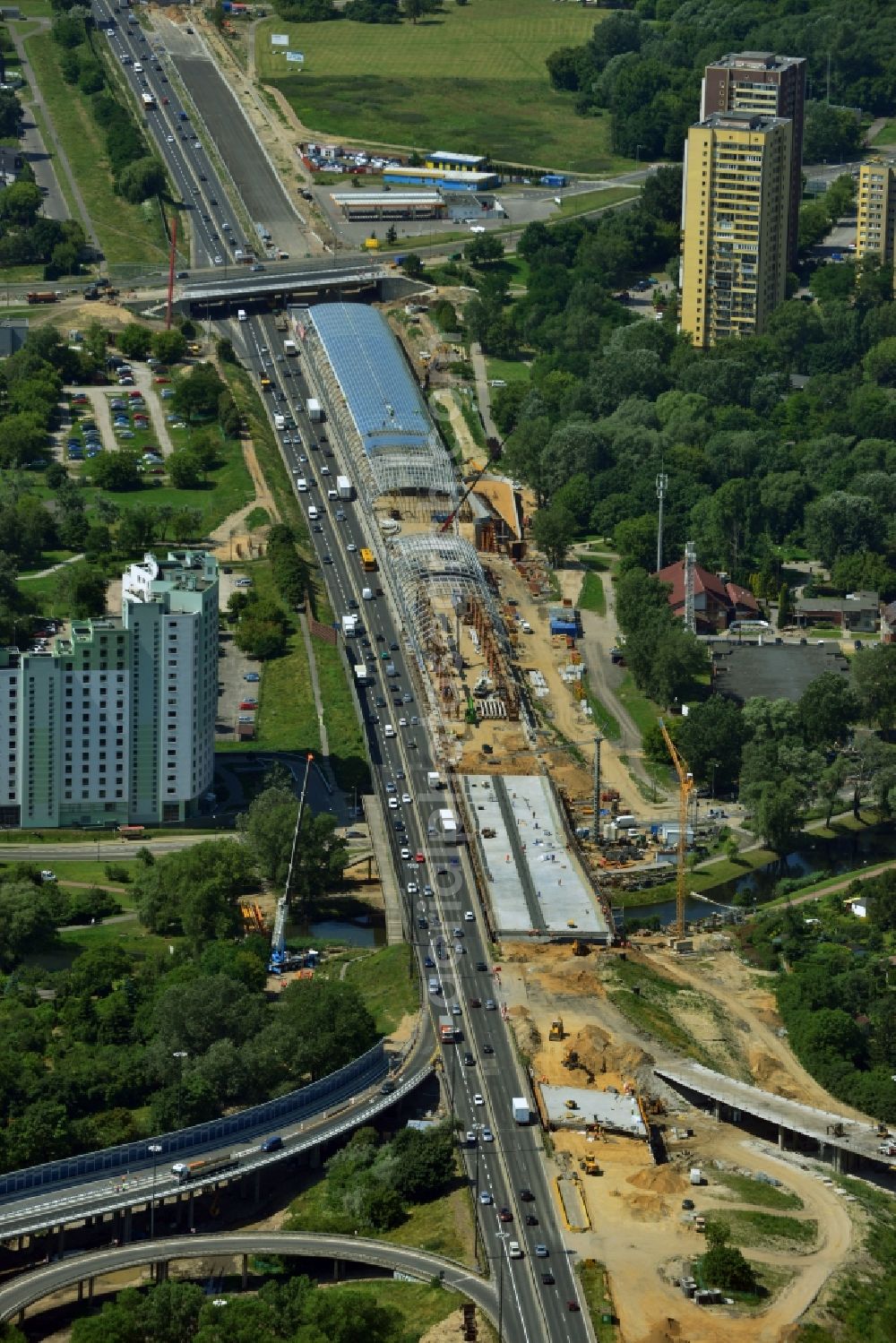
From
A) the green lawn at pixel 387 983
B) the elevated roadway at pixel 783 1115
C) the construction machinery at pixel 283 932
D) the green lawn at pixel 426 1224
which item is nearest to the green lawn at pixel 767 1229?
the elevated roadway at pixel 783 1115

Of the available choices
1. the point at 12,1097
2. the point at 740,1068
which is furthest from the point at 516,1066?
the point at 12,1097

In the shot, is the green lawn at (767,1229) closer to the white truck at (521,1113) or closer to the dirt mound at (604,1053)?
the white truck at (521,1113)

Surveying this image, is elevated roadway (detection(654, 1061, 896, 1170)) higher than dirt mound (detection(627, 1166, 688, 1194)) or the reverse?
the reverse

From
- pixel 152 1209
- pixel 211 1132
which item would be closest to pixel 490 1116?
pixel 211 1132

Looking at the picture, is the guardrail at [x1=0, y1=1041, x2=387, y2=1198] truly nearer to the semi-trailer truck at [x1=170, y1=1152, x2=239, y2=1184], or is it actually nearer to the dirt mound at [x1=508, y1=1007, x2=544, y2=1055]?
the semi-trailer truck at [x1=170, y1=1152, x2=239, y2=1184]

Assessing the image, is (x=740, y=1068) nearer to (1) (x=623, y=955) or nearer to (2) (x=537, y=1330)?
(1) (x=623, y=955)

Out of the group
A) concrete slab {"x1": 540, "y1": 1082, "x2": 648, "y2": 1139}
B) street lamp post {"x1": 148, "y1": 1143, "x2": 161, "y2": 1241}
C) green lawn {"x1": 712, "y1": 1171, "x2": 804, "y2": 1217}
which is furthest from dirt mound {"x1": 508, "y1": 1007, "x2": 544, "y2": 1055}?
street lamp post {"x1": 148, "y1": 1143, "x2": 161, "y2": 1241}

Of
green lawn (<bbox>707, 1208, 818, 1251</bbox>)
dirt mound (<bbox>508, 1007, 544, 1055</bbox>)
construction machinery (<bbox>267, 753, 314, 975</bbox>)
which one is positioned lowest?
construction machinery (<bbox>267, 753, 314, 975</bbox>)
